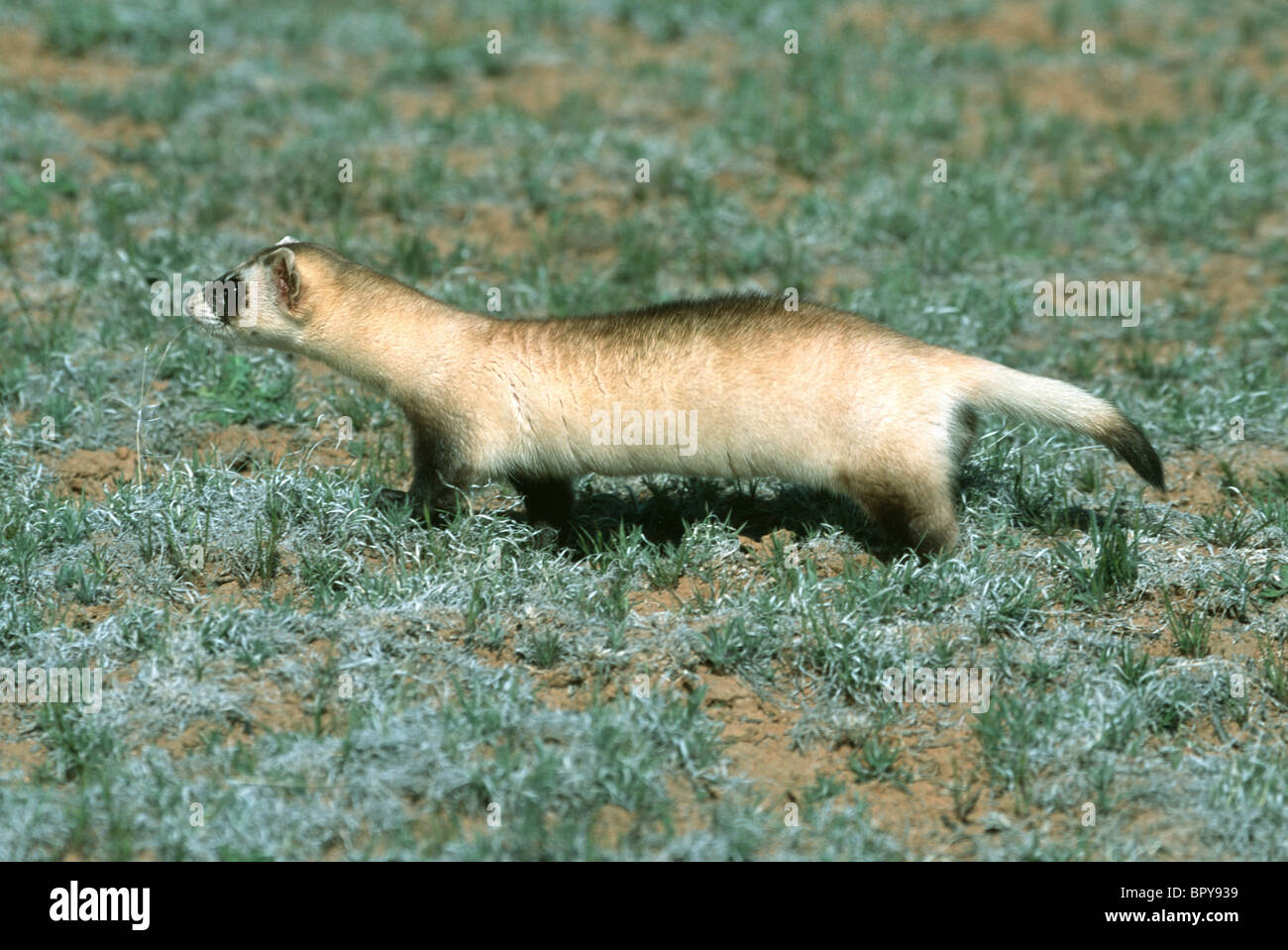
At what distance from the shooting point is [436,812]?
4.52 meters

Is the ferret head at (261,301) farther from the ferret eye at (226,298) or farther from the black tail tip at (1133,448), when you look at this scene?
the black tail tip at (1133,448)

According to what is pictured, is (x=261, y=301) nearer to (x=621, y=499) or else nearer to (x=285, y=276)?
(x=285, y=276)

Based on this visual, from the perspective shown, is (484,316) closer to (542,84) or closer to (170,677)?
(170,677)

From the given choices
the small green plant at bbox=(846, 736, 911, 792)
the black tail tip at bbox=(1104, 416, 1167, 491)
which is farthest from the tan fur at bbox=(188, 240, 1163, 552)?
the small green plant at bbox=(846, 736, 911, 792)

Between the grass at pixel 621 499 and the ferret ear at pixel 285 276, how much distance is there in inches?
32.8

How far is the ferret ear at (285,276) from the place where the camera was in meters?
5.78

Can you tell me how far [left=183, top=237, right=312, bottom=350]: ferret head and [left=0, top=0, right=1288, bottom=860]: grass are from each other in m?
0.70

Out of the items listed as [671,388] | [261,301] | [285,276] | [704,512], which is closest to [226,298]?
[261,301]

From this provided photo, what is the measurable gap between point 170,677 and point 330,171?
5.47 m

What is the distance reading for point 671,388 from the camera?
18.4 feet

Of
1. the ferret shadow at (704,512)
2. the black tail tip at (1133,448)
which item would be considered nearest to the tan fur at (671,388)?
the black tail tip at (1133,448)

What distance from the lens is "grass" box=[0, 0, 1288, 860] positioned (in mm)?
4629

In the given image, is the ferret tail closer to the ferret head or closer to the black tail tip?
the black tail tip

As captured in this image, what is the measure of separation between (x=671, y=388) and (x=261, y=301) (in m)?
1.75
